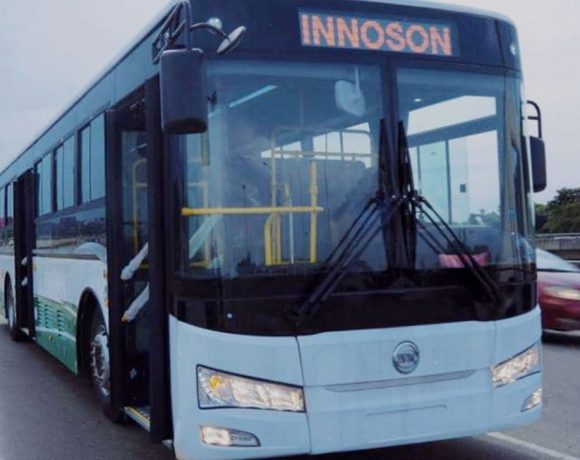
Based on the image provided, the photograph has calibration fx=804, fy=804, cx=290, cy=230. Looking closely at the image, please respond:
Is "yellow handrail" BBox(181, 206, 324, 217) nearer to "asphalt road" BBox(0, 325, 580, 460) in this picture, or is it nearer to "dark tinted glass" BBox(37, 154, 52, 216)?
"asphalt road" BBox(0, 325, 580, 460)

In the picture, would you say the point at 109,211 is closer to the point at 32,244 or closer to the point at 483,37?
the point at 483,37

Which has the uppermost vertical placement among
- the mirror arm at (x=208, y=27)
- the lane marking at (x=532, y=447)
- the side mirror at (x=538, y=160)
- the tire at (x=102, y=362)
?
the mirror arm at (x=208, y=27)

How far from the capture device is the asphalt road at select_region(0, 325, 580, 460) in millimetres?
5965

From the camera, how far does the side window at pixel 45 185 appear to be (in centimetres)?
909

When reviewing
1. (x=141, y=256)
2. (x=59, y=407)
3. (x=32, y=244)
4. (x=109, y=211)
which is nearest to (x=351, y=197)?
(x=141, y=256)

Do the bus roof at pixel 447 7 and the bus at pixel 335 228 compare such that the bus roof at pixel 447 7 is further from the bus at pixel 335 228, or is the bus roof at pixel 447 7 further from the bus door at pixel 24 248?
the bus door at pixel 24 248

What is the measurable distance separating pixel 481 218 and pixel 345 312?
1.15 meters

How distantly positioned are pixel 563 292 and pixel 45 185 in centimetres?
721

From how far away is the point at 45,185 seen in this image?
9.45 meters

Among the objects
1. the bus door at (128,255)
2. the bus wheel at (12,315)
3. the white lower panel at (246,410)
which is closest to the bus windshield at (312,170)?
the white lower panel at (246,410)

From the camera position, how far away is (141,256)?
5.67 m

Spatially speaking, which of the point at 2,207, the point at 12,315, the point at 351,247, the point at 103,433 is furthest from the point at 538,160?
the point at 2,207

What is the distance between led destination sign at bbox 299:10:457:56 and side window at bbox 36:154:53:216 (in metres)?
5.07

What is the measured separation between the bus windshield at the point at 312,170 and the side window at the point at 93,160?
2200 millimetres
